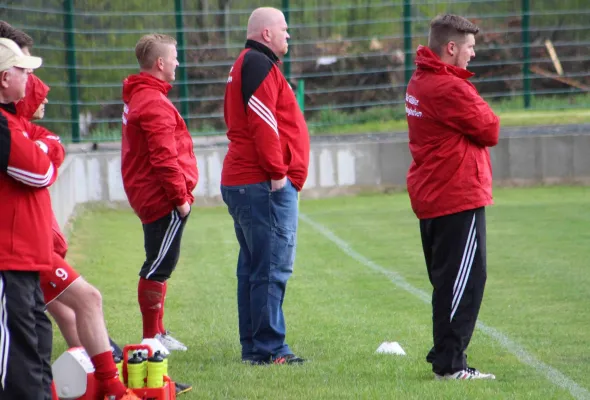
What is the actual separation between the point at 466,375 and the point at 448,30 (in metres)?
1.95

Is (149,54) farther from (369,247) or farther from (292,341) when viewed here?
(369,247)

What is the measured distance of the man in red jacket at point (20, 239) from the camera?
15.7 feet

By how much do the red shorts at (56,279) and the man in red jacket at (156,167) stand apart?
5.26 ft

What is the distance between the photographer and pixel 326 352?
24.3 feet

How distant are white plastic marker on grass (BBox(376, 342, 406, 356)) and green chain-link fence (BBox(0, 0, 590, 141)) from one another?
32.3 ft

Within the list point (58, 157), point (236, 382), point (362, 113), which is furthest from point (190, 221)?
point (58, 157)

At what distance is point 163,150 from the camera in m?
7.27

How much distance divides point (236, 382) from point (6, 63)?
2467mm

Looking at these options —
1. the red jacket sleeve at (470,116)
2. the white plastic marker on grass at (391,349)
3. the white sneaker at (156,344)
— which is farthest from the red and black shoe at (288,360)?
the red jacket sleeve at (470,116)

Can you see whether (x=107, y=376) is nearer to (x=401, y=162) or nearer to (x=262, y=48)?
(x=262, y=48)

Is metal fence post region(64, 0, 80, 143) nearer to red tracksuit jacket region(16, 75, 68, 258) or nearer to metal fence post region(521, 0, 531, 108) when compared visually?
metal fence post region(521, 0, 531, 108)

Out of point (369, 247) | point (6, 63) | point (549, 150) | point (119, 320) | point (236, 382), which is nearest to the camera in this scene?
point (6, 63)

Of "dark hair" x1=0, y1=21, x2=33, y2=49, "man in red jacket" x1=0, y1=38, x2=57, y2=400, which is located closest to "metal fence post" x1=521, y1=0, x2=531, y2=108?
"dark hair" x1=0, y1=21, x2=33, y2=49

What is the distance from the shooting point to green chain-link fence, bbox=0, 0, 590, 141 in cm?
1800
